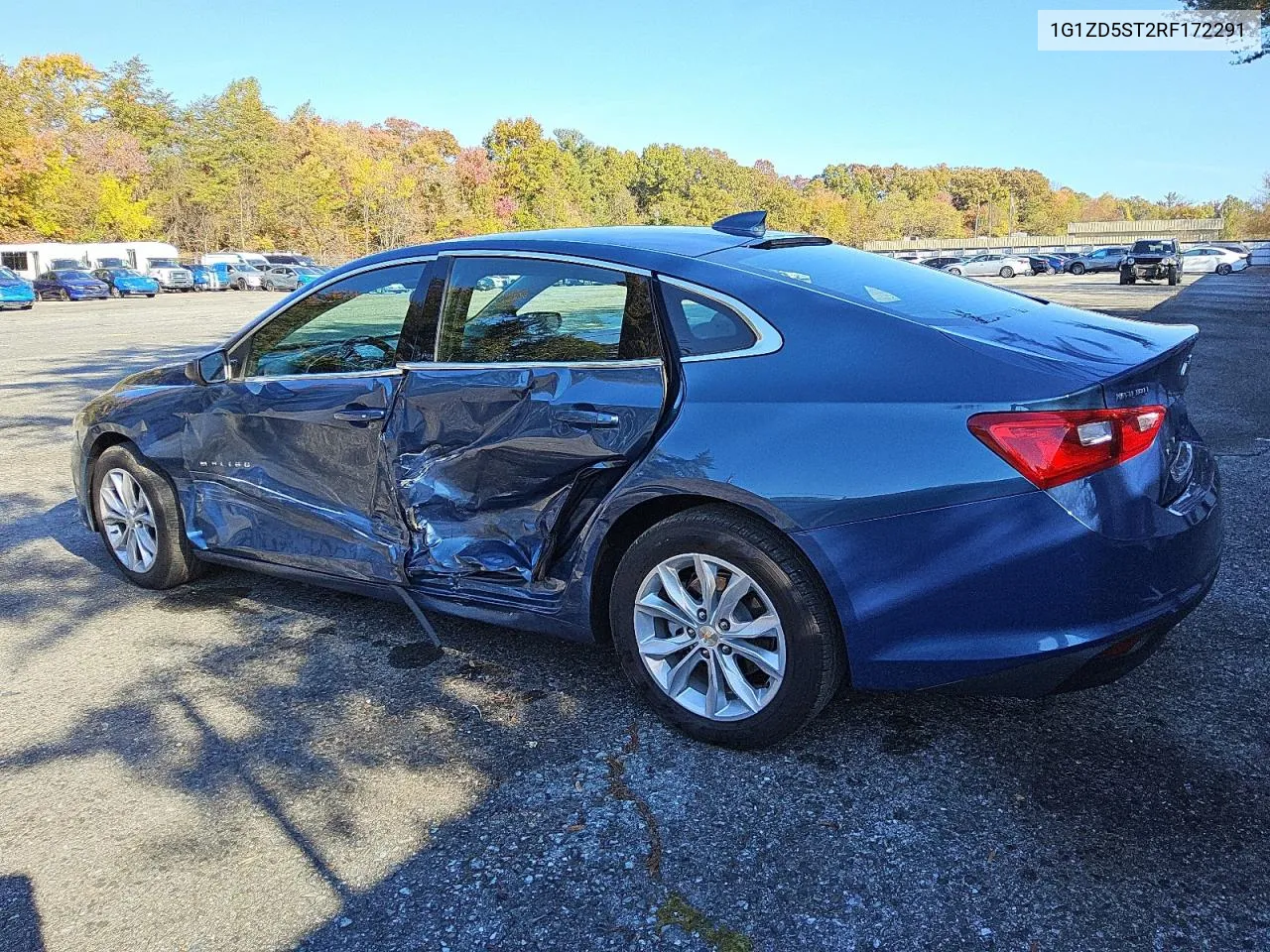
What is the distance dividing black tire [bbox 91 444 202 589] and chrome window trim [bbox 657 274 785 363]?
2.72 metres

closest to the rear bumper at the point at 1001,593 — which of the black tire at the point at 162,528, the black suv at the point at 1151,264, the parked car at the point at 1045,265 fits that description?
the black tire at the point at 162,528

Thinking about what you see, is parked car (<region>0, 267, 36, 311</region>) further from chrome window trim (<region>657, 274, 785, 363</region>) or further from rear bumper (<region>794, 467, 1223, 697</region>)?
rear bumper (<region>794, 467, 1223, 697</region>)

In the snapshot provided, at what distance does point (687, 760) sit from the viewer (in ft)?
9.70

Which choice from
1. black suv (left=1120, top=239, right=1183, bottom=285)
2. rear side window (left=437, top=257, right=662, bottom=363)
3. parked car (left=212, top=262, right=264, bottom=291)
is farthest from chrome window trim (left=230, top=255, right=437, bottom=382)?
parked car (left=212, top=262, right=264, bottom=291)

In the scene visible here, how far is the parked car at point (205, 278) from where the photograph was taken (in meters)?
50.5

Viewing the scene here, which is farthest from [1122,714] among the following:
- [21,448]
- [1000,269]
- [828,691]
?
[1000,269]

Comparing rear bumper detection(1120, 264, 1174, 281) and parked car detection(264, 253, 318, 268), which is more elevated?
parked car detection(264, 253, 318, 268)

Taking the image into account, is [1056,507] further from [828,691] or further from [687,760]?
[687,760]

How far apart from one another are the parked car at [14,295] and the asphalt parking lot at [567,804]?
35.9 m

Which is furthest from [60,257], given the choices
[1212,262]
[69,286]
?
[1212,262]

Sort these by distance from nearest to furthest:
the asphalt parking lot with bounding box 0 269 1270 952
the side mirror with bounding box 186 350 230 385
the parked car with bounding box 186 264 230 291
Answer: the asphalt parking lot with bounding box 0 269 1270 952 → the side mirror with bounding box 186 350 230 385 → the parked car with bounding box 186 264 230 291

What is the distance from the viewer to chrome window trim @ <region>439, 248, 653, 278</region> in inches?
127

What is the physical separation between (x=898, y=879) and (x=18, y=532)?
17.6 ft

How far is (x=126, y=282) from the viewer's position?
4322 cm
